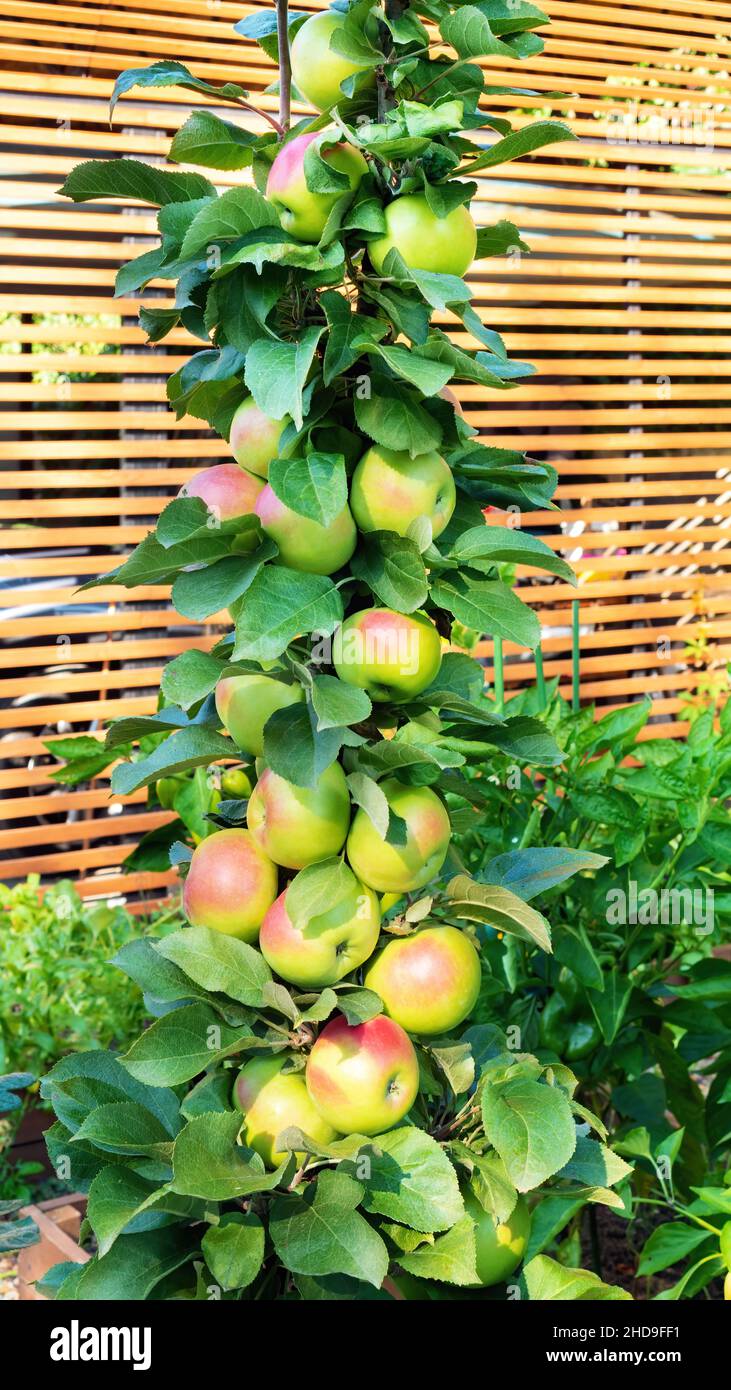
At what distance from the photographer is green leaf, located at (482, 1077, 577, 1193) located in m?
0.71

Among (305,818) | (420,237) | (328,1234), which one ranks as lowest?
(328,1234)

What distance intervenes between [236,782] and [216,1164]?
1.07ft

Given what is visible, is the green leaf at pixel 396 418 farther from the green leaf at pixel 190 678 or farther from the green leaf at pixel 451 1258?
the green leaf at pixel 451 1258

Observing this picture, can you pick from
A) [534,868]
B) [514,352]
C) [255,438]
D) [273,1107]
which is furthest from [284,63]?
[514,352]

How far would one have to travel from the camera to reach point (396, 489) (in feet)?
2.50

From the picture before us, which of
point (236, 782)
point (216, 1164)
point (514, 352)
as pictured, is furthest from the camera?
point (514, 352)

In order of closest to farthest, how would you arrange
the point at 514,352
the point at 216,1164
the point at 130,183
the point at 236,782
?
the point at 216,1164 → the point at 130,183 → the point at 236,782 → the point at 514,352

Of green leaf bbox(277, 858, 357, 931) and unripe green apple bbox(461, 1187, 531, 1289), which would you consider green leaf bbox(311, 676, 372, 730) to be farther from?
unripe green apple bbox(461, 1187, 531, 1289)

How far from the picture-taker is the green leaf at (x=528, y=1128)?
711mm

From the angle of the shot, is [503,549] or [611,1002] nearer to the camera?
[503,549]

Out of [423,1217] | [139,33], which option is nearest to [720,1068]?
[423,1217]

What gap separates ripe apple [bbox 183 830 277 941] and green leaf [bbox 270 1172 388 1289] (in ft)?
0.55

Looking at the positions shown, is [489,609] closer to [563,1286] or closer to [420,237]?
[420,237]
